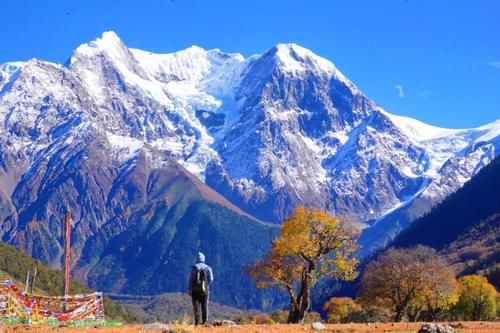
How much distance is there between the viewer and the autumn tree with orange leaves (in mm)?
59312

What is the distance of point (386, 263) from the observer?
96938mm

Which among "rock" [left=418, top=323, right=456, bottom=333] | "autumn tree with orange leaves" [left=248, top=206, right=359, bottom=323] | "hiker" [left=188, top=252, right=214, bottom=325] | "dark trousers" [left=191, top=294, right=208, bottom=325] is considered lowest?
"rock" [left=418, top=323, right=456, bottom=333]

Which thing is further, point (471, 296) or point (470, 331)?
point (471, 296)

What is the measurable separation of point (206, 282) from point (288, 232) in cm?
2508

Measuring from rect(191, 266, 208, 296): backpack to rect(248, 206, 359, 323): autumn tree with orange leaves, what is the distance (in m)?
22.7

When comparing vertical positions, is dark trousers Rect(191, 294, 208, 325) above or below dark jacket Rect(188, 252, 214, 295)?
below

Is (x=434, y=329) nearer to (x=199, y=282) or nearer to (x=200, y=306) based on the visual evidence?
(x=199, y=282)

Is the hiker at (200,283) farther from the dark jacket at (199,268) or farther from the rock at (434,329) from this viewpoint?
the rock at (434,329)

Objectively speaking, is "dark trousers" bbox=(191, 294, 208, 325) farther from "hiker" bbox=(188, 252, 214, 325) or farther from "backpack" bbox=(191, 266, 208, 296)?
"backpack" bbox=(191, 266, 208, 296)

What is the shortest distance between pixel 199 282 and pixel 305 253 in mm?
24366

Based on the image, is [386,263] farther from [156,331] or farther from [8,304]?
[156,331]

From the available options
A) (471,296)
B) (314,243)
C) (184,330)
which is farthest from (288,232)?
(471,296)

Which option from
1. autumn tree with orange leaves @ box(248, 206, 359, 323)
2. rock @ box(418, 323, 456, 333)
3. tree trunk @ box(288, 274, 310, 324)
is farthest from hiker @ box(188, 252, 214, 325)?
autumn tree with orange leaves @ box(248, 206, 359, 323)

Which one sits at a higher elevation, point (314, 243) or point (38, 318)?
point (314, 243)
